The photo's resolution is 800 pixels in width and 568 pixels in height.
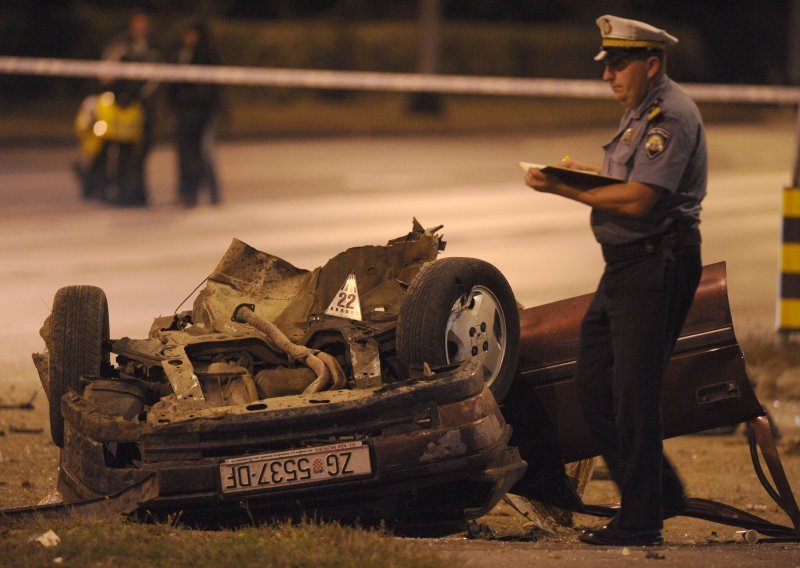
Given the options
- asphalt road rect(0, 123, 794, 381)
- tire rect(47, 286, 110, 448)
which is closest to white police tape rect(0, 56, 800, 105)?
asphalt road rect(0, 123, 794, 381)

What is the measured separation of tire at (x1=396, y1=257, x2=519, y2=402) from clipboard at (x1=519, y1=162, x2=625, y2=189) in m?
0.75

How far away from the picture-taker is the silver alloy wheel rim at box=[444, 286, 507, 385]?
6203mm

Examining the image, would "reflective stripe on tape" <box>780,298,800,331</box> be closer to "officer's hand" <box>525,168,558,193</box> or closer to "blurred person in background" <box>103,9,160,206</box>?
"officer's hand" <box>525,168,558,193</box>

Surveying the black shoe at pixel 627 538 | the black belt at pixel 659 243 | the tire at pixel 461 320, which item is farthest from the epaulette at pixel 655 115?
the black shoe at pixel 627 538

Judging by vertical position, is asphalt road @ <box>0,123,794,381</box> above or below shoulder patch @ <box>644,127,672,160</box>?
below

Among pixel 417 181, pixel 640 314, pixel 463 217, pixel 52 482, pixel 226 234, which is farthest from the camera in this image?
pixel 417 181

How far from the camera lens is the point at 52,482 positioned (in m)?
7.27

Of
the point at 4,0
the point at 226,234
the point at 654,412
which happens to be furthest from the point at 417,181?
the point at 4,0

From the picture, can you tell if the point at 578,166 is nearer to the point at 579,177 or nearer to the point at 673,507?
the point at 579,177

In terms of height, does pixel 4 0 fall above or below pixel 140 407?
above

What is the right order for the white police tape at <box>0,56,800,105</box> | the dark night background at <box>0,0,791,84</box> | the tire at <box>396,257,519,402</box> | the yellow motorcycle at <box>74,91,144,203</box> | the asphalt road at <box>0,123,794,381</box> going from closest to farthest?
the tire at <box>396,257,519,402</box>
the asphalt road at <box>0,123,794,381</box>
the white police tape at <box>0,56,800,105</box>
the yellow motorcycle at <box>74,91,144,203</box>
the dark night background at <box>0,0,791,84</box>

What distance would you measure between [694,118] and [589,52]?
35191 mm

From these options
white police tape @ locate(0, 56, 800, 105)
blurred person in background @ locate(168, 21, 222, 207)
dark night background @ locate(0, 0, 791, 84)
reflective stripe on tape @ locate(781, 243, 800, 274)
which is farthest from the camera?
dark night background @ locate(0, 0, 791, 84)

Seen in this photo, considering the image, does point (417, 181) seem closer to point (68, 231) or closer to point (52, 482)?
point (68, 231)
